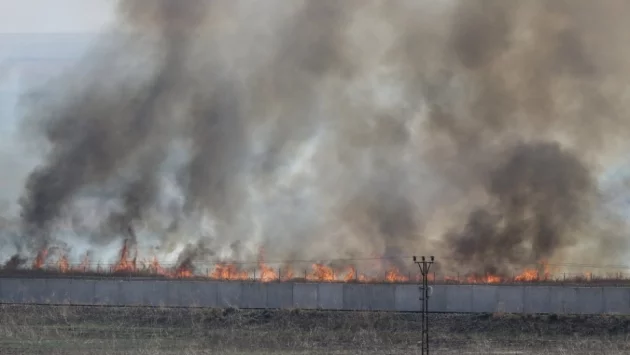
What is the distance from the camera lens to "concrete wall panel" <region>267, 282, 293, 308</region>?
3853 centimetres

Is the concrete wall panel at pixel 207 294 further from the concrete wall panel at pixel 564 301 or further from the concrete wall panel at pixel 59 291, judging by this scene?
the concrete wall panel at pixel 564 301

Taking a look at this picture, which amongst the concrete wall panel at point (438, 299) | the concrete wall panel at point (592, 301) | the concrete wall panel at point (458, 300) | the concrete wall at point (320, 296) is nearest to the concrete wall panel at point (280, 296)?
the concrete wall at point (320, 296)

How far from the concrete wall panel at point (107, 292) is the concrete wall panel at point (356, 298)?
10757 mm

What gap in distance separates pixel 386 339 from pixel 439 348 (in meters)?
2.99

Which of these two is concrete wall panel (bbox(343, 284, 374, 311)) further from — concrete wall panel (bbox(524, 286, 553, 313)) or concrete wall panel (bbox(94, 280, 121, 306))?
concrete wall panel (bbox(94, 280, 121, 306))

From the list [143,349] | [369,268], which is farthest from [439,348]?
[369,268]

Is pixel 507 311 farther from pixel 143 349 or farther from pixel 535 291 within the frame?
pixel 143 349

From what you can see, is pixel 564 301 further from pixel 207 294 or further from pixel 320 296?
pixel 207 294

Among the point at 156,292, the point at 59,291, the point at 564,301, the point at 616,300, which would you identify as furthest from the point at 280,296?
the point at 616,300

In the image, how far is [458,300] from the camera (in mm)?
37375

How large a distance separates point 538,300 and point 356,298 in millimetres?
8030

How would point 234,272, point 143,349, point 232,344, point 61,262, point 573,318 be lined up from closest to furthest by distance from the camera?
point 143,349 → point 232,344 → point 573,318 → point 234,272 → point 61,262

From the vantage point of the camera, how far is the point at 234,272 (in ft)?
161

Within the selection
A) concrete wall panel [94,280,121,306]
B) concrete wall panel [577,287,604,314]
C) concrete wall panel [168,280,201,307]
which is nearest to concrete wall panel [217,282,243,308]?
concrete wall panel [168,280,201,307]
